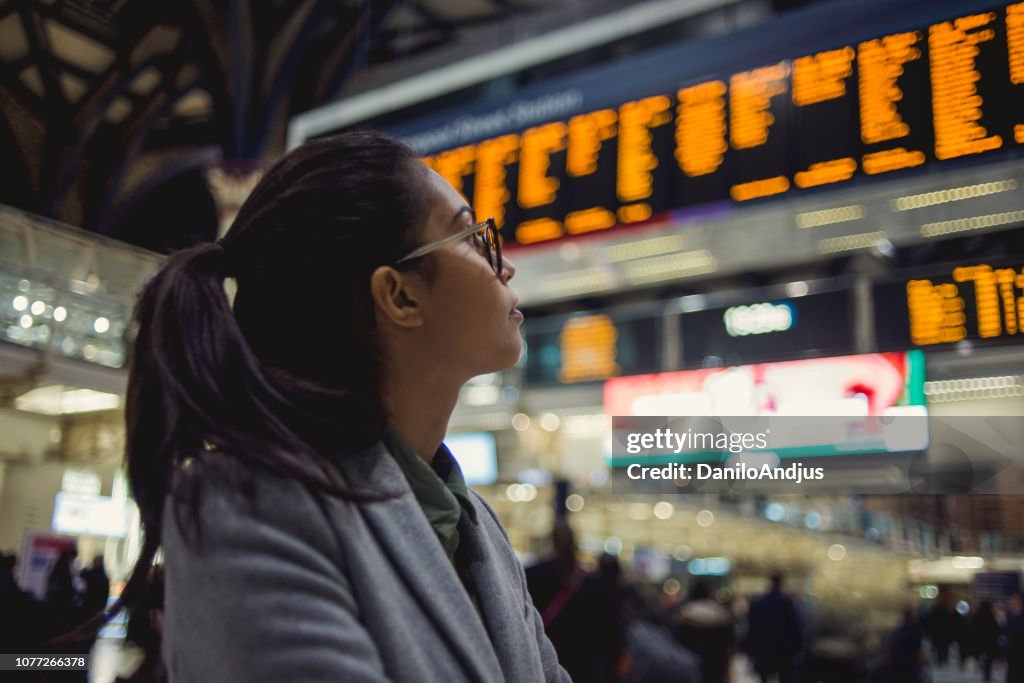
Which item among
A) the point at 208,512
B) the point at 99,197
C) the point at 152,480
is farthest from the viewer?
the point at 99,197

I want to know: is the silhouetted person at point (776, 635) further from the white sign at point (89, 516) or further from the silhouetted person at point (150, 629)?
the silhouetted person at point (150, 629)

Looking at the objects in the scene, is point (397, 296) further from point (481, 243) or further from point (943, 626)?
point (943, 626)

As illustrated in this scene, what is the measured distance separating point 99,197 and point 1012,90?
2.32 m

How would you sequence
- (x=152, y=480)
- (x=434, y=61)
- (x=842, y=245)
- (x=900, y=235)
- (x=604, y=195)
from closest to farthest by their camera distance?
(x=152, y=480), (x=604, y=195), (x=900, y=235), (x=434, y=61), (x=842, y=245)

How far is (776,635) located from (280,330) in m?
7.07

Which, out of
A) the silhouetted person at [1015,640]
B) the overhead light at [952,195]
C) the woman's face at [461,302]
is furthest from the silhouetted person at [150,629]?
the overhead light at [952,195]

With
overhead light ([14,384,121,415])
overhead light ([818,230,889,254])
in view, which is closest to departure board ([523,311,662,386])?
overhead light ([818,230,889,254])

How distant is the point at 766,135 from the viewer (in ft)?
10.4

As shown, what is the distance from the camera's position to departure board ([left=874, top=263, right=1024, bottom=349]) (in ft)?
7.50

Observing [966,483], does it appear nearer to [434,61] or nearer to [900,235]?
[900,235]

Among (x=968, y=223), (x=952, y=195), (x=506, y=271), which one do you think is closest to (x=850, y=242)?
(x=952, y=195)

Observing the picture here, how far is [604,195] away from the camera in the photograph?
3576 millimetres

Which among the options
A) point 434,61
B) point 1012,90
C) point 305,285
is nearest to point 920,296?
point 1012,90

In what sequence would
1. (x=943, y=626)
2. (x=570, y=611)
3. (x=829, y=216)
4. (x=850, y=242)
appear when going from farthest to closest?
(x=850, y=242), (x=829, y=216), (x=570, y=611), (x=943, y=626)
